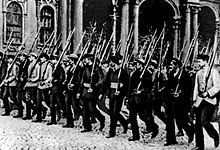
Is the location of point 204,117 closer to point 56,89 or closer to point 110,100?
point 110,100

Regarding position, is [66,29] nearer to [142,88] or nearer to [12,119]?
[12,119]

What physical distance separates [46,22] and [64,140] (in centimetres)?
1023

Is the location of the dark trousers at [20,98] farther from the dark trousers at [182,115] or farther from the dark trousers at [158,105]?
the dark trousers at [182,115]

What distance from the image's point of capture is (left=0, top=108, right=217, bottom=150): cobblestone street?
7.07 metres

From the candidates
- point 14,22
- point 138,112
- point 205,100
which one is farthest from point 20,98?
point 14,22

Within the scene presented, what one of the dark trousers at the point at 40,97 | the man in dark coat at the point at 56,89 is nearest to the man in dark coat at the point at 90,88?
the man in dark coat at the point at 56,89

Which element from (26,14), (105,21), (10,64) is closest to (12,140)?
(10,64)

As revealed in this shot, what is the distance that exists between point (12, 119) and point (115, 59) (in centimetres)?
334

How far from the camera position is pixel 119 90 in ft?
27.6

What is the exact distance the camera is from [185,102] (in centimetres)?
819

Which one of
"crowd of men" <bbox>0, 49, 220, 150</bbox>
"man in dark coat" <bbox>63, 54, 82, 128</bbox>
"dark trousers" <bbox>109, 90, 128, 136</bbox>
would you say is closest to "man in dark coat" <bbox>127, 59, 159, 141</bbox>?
"crowd of men" <bbox>0, 49, 220, 150</bbox>

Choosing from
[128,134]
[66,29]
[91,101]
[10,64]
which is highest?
[66,29]

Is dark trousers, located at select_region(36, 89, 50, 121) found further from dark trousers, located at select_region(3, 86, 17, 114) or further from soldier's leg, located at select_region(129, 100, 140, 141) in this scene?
soldier's leg, located at select_region(129, 100, 140, 141)

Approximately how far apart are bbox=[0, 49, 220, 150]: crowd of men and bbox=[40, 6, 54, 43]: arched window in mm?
5601
